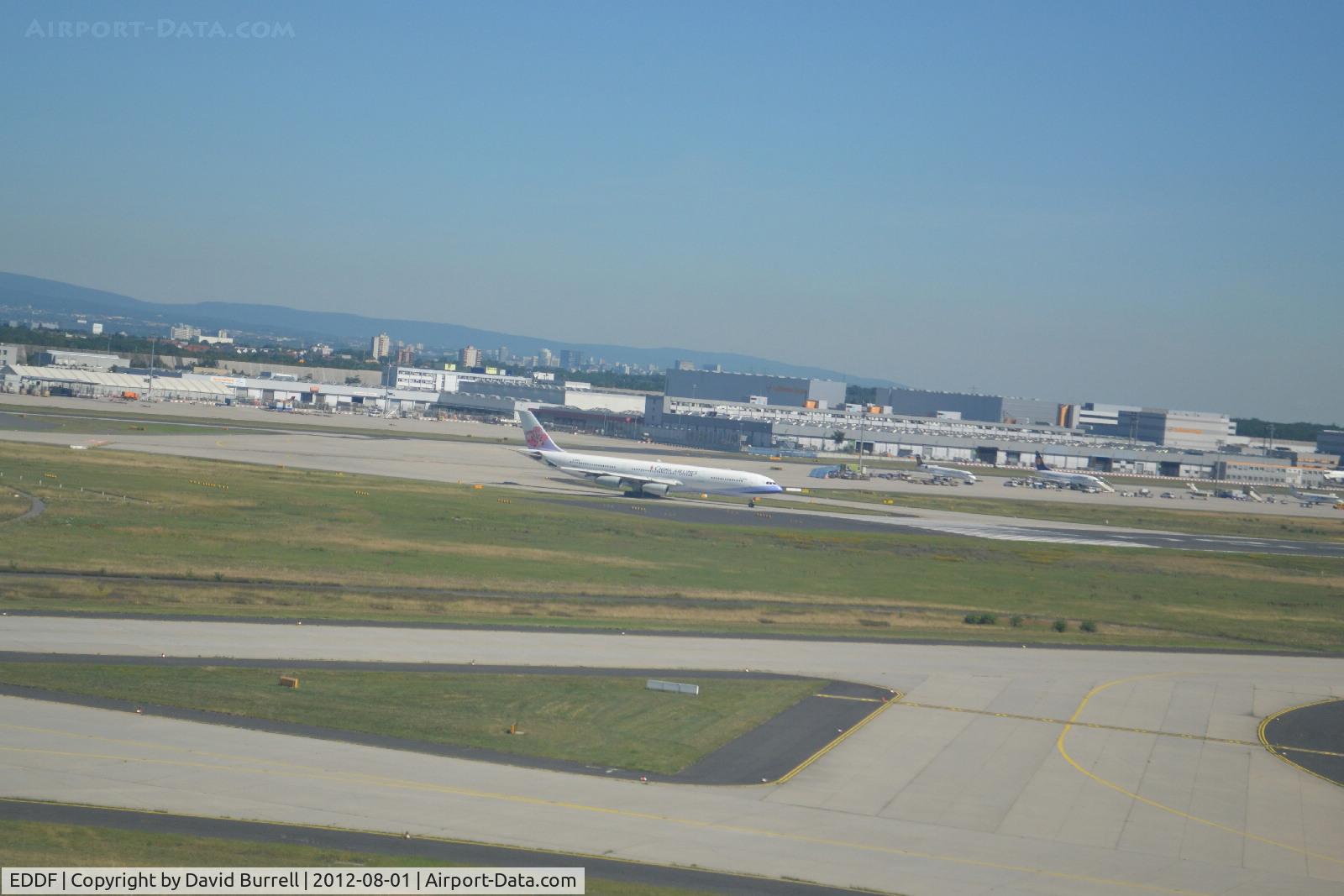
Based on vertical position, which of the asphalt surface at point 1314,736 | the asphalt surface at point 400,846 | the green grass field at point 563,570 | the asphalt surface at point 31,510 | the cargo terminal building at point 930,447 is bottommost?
the asphalt surface at point 31,510

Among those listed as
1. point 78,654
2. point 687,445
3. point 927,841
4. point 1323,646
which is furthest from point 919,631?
point 687,445

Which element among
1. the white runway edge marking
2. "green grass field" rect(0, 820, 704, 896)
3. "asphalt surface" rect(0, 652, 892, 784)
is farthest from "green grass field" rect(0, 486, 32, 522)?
the white runway edge marking

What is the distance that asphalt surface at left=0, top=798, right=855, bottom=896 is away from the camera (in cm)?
1947

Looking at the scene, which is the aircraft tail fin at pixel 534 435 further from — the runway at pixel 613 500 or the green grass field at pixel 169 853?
the green grass field at pixel 169 853

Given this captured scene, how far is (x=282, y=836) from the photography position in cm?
1995

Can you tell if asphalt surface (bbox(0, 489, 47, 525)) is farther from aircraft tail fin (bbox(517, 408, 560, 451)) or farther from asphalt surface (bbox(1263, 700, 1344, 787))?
asphalt surface (bbox(1263, 700, 1344, 787))

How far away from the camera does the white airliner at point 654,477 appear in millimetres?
93438

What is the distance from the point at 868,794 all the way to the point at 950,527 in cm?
6448

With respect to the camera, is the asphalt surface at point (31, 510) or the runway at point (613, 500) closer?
the asphalt surface at point (31, 510)

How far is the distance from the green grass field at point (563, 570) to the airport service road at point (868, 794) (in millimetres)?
8928

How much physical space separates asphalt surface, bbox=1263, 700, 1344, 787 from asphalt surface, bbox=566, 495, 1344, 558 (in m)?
44.3

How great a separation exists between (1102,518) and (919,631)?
68625 millimetres

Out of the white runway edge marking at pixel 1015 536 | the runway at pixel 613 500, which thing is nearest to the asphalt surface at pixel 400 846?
the runway at pixel 613 500

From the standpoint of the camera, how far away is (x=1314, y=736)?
107ft
